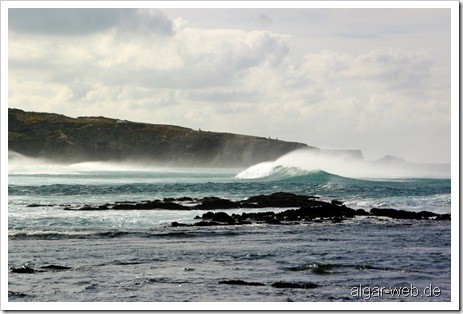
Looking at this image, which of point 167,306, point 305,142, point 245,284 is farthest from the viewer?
point 305,142

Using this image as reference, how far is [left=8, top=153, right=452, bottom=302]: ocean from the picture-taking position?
1580 centimetres

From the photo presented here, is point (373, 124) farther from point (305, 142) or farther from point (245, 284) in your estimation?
point (245, 284)

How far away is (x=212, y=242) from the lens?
20219 mm

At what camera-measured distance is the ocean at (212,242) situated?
1580cm

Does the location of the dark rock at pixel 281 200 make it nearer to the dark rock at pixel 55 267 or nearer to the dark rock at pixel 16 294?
the dark rock at pixel 55 267

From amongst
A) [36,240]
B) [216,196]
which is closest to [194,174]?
[216,196]

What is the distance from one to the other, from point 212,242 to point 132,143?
5070 mm

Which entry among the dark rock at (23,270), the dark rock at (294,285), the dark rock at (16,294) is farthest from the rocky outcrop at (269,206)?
the dark rock at (294,285)

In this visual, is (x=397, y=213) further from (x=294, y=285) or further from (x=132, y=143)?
(x=294, y=285)

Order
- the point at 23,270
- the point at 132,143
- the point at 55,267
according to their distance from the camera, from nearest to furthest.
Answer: the point at 23,270, the point at 55,267, the point at 132,143

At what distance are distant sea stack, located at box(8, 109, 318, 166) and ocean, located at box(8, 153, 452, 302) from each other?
0.50 m

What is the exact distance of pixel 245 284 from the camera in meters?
16.1

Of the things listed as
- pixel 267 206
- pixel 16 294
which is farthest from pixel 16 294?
pixel 267 206

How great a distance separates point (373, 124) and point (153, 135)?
6631 mm
